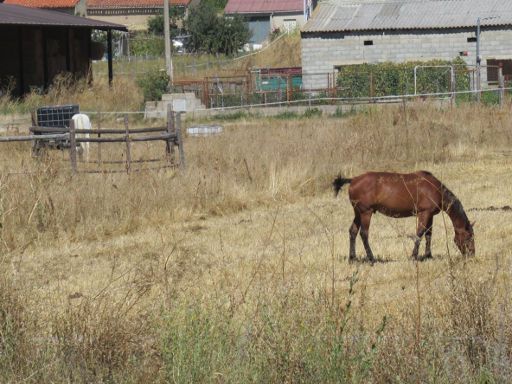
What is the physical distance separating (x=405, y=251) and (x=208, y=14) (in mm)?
58020

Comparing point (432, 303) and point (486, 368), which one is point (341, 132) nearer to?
point (432, 303)

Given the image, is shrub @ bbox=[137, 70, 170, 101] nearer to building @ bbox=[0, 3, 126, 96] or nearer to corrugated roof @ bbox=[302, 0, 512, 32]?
building @ bbox=[0, 3, 126, 96]

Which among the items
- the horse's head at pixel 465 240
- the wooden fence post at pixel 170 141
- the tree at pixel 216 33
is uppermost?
the tree at pixel 216 33

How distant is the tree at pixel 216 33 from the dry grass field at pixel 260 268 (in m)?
44.4

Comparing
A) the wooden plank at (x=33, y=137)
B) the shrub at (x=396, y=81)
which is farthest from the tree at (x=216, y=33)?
the wooden plank at (x=33, y=137)

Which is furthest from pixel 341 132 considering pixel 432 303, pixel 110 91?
pixel 110 91

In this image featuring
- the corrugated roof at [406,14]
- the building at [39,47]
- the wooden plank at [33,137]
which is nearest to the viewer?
the wooden plank at [33,137]

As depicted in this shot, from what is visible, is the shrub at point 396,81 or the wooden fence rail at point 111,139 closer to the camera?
the wooden fence rail at point 111,139

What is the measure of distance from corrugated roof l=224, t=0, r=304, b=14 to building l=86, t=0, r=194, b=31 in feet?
15.3

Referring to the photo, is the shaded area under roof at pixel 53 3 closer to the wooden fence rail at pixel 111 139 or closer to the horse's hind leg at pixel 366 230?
the wooden fence rail at pixel 111 139

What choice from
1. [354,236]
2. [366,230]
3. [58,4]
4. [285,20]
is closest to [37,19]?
[354,236]

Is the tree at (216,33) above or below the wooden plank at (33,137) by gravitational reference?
above

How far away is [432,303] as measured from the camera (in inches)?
319

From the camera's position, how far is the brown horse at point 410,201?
11.6 meters
